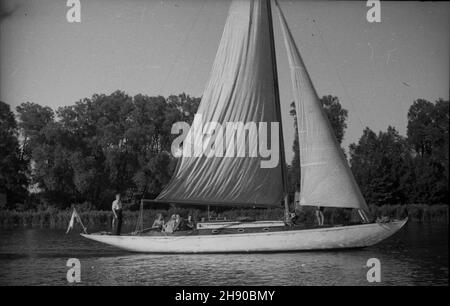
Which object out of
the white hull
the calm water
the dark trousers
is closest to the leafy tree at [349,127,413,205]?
the calm water

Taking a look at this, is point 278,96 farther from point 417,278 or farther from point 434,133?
point 434,133

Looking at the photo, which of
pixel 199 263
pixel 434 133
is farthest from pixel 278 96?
pixel 434 133

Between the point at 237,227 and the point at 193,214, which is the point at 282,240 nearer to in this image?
the point at 237,227

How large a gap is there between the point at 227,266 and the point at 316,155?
5.47 m

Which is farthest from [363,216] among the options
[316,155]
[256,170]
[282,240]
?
[256,170]

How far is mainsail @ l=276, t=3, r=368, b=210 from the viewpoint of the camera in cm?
2092

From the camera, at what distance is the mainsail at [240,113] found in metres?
21.8

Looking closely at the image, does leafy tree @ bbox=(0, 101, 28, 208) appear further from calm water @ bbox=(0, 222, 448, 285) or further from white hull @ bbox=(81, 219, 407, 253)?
white hull @ bbox=(81, 219, 407, 253)

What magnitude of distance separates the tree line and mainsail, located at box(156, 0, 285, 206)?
914 inches

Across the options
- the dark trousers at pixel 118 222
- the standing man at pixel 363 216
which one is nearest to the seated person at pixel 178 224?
the dark trousers at pixel 118 222

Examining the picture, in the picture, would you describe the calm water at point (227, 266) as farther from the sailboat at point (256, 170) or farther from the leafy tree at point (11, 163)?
the leafy tree at point (11, 163)

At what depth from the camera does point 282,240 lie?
69.0ft

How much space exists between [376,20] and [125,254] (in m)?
12.3

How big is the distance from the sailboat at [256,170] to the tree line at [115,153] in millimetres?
22670
